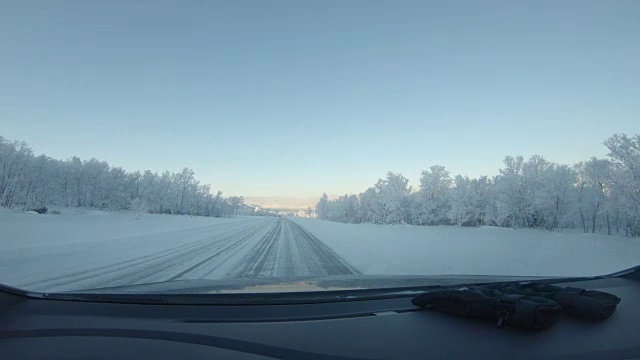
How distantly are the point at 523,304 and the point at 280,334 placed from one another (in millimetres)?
1727

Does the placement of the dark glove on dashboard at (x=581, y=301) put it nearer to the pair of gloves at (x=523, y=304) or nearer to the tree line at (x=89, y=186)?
the pair of gloves at (x=523, y=304)

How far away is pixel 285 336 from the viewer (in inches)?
99.3

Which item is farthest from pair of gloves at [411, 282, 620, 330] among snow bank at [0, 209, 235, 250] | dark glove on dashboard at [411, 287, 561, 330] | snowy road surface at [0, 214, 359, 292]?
snow bank at [0, 209, 235, 250]

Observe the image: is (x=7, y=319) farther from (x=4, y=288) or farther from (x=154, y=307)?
(x=154, y=307)

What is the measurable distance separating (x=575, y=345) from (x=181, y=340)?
257cm

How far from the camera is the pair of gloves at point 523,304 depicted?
8.46 ft

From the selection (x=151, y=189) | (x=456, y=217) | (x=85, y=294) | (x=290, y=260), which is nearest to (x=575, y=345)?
(x=85, y=294)

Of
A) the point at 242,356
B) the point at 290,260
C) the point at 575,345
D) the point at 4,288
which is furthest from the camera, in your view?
the point at 290,260

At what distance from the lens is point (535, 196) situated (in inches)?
2598

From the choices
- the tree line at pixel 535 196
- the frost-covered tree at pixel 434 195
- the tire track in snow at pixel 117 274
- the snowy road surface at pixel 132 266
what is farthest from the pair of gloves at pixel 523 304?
the frost-covered tree at pixel 434 195

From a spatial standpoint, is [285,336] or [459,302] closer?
[285,336]

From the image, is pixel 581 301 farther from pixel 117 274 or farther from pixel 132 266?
pixel 132 266

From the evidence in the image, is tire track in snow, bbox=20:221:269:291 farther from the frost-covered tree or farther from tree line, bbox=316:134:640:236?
the frost-covered tree

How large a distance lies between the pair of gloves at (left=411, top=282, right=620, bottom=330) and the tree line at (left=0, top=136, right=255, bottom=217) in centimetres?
7429
